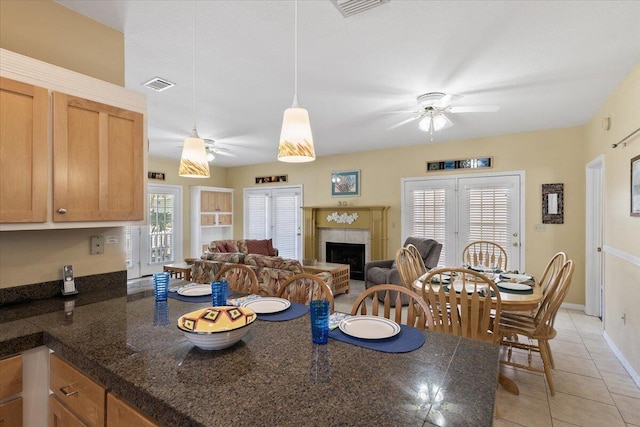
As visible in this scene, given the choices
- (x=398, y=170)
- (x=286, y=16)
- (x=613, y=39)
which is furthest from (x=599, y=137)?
(x=286, y=16)

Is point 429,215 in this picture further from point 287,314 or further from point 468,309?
point 287,314

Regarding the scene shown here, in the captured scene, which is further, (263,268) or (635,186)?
(263,268)

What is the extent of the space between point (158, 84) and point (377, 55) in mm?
2040

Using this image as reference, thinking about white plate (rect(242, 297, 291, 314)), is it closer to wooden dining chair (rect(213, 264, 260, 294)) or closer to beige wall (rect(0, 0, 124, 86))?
wooden dining chair (rect(213, 264, 260, 294))

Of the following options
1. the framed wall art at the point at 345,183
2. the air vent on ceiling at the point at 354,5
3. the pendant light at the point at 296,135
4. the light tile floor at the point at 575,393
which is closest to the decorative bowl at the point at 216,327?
the pendant light at the point at 296,135

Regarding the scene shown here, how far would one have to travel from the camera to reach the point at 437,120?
3.56 m

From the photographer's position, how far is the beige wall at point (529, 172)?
4.44m

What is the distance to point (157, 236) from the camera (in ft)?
22.4

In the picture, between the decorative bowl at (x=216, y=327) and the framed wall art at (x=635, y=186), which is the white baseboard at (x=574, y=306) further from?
the decorative bowl at (x=216, y=327)

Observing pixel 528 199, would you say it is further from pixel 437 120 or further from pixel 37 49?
pixel 37 49

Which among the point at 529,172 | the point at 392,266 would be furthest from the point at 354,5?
the point at 529,172

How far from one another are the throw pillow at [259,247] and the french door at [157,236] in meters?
1.75

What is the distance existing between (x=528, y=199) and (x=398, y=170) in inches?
81.6

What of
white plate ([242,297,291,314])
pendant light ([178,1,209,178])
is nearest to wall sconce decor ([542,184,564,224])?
white plate ([242,297,291,314])
